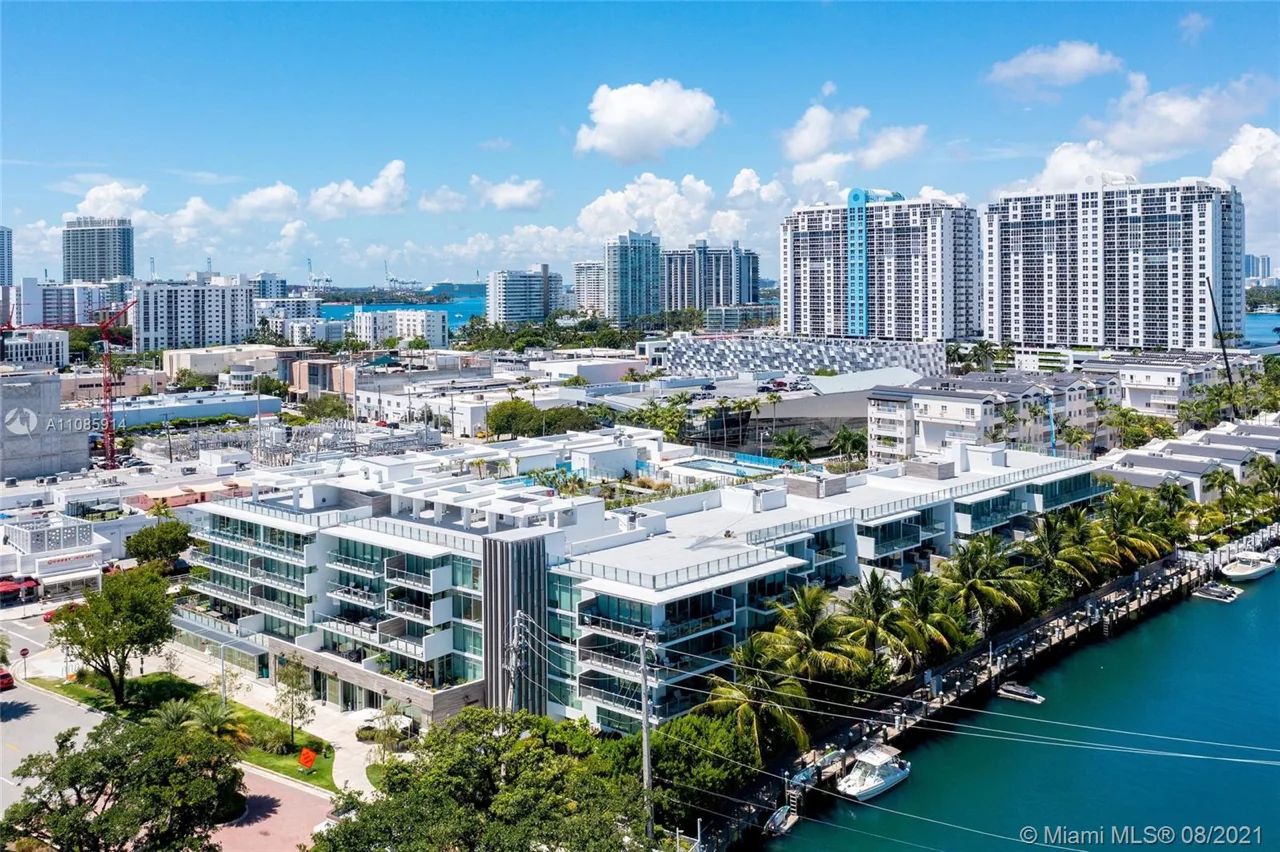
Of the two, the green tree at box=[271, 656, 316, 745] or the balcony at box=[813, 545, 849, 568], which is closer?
the green tree at box=[271, 656, 316, 745]

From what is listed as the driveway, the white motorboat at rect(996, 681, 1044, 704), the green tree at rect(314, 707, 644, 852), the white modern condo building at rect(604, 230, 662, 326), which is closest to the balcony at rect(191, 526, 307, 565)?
the driveway

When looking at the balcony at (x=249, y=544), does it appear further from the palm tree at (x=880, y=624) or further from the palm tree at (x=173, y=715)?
the palm tree at (x=880, y=624)

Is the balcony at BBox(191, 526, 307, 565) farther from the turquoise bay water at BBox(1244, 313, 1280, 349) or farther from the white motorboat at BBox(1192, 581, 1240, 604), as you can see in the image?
the turquoise bay water at BBox(1244, 313, 1280, 349)

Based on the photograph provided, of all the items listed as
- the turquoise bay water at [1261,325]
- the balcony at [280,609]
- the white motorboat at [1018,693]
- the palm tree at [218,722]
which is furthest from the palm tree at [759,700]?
the turquoise bay water at [1261,325]

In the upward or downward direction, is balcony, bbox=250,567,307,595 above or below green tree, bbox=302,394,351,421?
below

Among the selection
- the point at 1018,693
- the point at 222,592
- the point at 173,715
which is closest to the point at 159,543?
the point at 222,592
